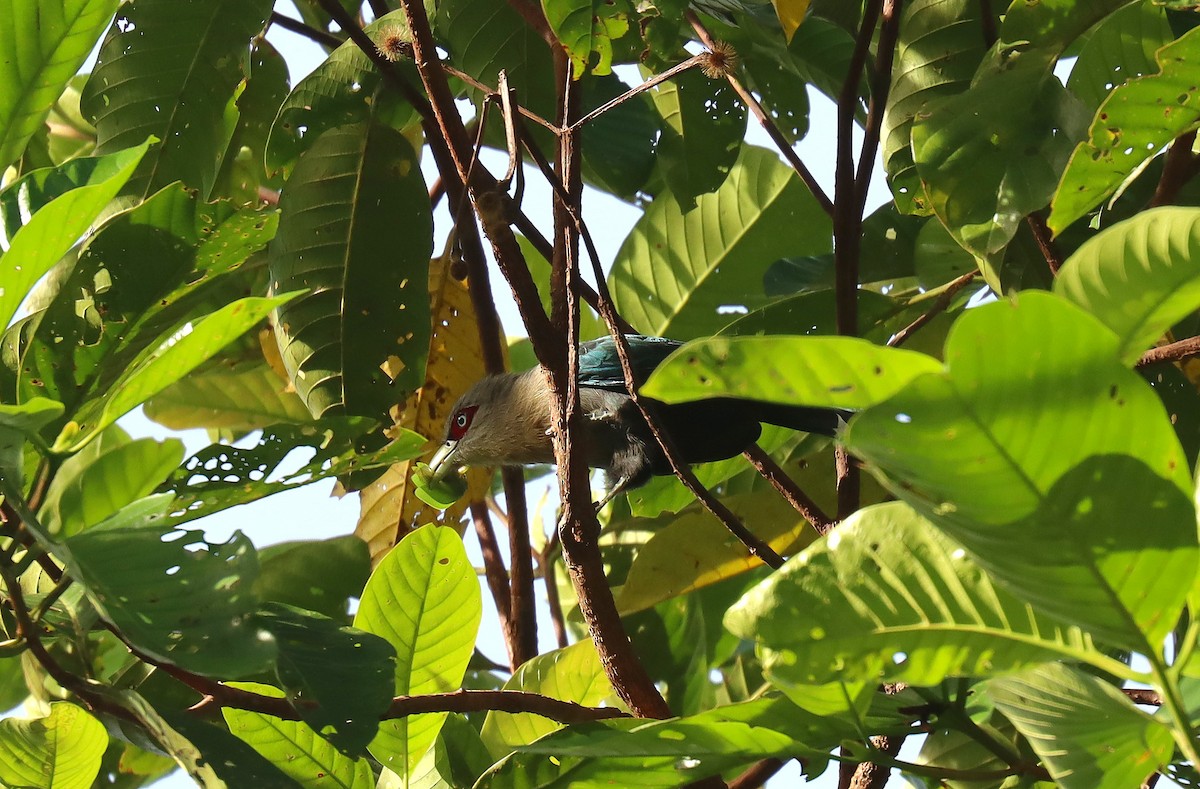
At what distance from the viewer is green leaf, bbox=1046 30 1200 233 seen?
180 cm

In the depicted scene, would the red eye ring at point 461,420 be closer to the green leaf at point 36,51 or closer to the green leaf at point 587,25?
the green leaf at point 587,25

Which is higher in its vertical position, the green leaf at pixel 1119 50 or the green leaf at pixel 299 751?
the green leaf at pixel 1119 50

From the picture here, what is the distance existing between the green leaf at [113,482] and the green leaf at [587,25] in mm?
979

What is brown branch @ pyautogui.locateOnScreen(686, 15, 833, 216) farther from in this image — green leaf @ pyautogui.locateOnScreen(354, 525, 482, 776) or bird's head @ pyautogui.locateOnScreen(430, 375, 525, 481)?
bird's head @ pyautogui.locateOnScreen(430, 375, 525, 481)

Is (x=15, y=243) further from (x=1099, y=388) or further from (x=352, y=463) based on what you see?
(x=1099, y=388)

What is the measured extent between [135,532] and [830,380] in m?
0.96

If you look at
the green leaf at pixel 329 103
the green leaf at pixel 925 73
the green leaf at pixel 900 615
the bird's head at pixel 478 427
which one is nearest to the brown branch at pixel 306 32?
the green leaf at pixel 329 103

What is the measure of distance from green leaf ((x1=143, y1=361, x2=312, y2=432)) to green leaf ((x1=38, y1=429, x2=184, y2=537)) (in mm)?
1763

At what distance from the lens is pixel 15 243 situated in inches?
56.9

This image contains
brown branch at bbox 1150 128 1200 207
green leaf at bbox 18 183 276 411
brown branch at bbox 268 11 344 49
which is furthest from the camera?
brown branch at bbox 268 11 344 49

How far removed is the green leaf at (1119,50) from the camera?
212 cm

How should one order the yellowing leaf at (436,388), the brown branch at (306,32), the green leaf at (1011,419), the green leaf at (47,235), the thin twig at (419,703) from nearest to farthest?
1. the green leaf at (1011,419)
2. the green leaf at (47,235)
3. the thin twig at (419,703)
4. the brown branch at (306,32)
5. the yellowing leaf at (436,388)

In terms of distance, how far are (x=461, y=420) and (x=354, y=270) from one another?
1.14 m

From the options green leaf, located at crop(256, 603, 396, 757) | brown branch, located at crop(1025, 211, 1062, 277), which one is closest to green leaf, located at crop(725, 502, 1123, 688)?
green leaf, located at crop(256, 603, 396, 757)
